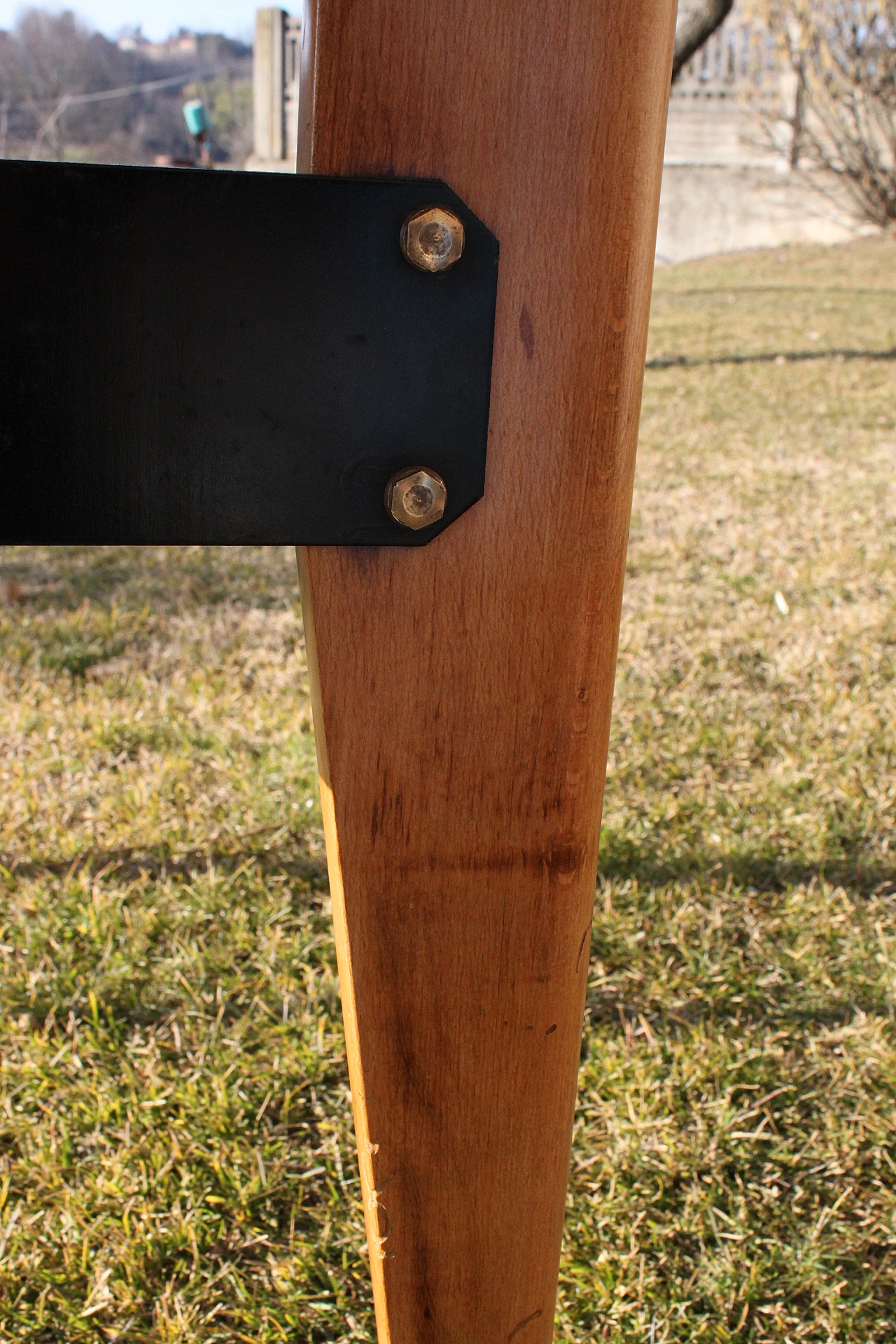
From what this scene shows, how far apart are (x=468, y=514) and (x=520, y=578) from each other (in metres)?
0.04

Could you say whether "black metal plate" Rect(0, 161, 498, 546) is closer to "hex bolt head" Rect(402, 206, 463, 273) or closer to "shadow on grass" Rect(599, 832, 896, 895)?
"hex bolt head" Rect(402, 206, 463, 273)

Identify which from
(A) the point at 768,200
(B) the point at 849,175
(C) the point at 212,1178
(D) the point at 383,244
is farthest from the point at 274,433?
(A) the point at 768,200

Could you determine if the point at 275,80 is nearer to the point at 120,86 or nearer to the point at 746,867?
the point at 746,867


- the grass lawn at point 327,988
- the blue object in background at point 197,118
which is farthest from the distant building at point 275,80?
the grass lawn at point 327,988

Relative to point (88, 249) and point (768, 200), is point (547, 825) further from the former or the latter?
point (768, 200)

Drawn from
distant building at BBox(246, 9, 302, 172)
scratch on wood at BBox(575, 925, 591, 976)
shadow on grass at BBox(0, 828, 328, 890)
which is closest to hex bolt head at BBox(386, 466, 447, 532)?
scratch on wood at BBox(575, 925, 591, 976)

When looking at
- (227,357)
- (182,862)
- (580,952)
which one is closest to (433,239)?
(227,357)

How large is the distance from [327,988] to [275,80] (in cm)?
923

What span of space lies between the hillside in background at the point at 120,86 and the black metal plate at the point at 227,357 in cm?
2207

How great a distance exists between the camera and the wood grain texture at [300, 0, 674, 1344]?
1.27 ft

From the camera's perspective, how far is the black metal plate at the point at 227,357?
1.23 feet

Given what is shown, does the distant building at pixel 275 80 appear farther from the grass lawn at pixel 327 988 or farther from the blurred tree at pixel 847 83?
the grass lawn at pixel 327 988

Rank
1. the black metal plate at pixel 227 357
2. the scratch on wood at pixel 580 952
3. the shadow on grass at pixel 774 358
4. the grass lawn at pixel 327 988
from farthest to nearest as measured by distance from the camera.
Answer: the shadow on grass at pixel 774 358 → the grass lawn at pixel 327 988 → the scratch on wood at pixel 580 952 → the black metal plate at pixel 227 357

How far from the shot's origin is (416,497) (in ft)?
1.37
